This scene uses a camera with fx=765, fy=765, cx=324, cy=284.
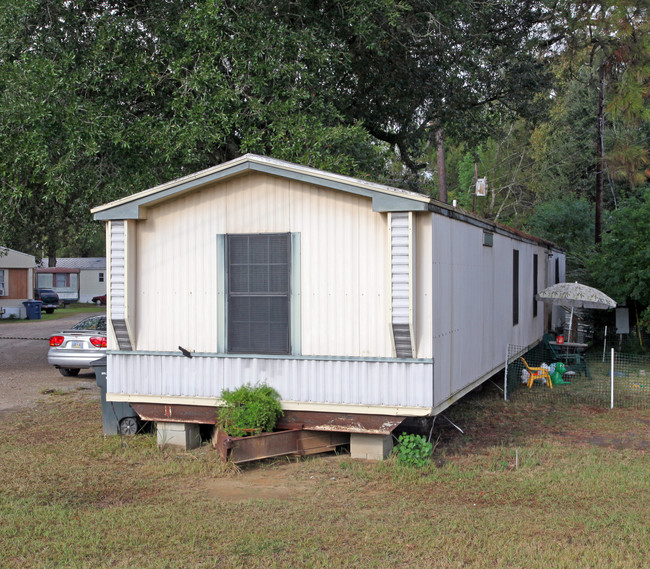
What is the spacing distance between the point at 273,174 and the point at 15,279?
31.1m

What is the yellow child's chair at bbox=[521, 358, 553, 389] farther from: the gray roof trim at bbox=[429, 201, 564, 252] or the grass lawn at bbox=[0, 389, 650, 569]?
the grass lawn at bbox=[0, 389, 650, 569]

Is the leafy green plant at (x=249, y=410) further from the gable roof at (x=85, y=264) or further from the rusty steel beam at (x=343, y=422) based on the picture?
the gable roof at (x=85, y=264)

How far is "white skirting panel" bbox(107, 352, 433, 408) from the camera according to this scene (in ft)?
24.8

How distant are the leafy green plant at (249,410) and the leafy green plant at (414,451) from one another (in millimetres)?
1304

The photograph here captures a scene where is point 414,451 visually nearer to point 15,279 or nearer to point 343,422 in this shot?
point 343,422

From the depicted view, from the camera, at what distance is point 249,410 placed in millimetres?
7598

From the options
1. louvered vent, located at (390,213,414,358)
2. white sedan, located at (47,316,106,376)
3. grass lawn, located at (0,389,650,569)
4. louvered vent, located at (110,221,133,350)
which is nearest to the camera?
grass lawn, located at (0,389,650,569)

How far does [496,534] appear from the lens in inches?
218

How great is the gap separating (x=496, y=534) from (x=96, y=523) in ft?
9.89

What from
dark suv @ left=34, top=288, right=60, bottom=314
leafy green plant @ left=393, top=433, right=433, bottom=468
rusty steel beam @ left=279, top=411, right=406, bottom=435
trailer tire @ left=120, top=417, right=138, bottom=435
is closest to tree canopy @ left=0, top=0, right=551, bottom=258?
trailer tire @ left=120, top=417, right=138, bottom=435

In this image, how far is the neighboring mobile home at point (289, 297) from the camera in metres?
7.57

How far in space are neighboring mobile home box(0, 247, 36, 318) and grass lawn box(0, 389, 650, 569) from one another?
28102mm

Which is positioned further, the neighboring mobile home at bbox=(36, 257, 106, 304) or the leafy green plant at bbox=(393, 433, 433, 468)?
the neighboring mobile home at bbox=(36, 257, 106, 304)

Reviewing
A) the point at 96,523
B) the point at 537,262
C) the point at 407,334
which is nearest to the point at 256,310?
the point at 407,334
